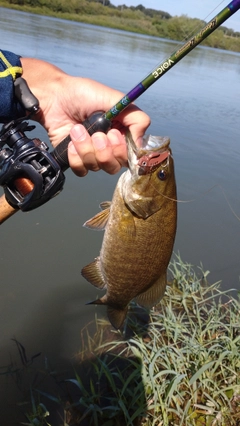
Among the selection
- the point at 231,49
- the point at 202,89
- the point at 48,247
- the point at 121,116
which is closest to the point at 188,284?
the point at 48,247

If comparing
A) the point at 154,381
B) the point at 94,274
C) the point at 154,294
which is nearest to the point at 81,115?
the point at 94,274

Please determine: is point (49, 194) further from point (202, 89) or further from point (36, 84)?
point (202, 89)

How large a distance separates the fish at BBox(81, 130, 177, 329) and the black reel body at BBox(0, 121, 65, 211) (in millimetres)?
364

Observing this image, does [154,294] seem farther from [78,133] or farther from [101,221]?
[78,133]

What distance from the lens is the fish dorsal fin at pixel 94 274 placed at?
214 cm

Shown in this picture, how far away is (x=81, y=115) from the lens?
2.16m

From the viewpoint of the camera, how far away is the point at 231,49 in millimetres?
44844

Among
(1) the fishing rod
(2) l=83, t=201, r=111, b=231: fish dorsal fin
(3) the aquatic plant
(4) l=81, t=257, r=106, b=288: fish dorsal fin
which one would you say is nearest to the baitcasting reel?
(1) the fishing rod

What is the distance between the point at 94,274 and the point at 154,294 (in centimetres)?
35

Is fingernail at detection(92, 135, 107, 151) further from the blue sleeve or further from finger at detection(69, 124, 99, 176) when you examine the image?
the blue sleeve

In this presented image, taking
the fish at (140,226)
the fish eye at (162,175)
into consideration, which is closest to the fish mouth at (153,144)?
the fish at (140,226)

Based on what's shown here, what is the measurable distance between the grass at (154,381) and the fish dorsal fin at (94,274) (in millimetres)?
766

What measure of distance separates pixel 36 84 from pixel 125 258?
1.12 meters

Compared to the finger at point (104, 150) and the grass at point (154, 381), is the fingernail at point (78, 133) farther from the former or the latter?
the grass at point (154, 381)
